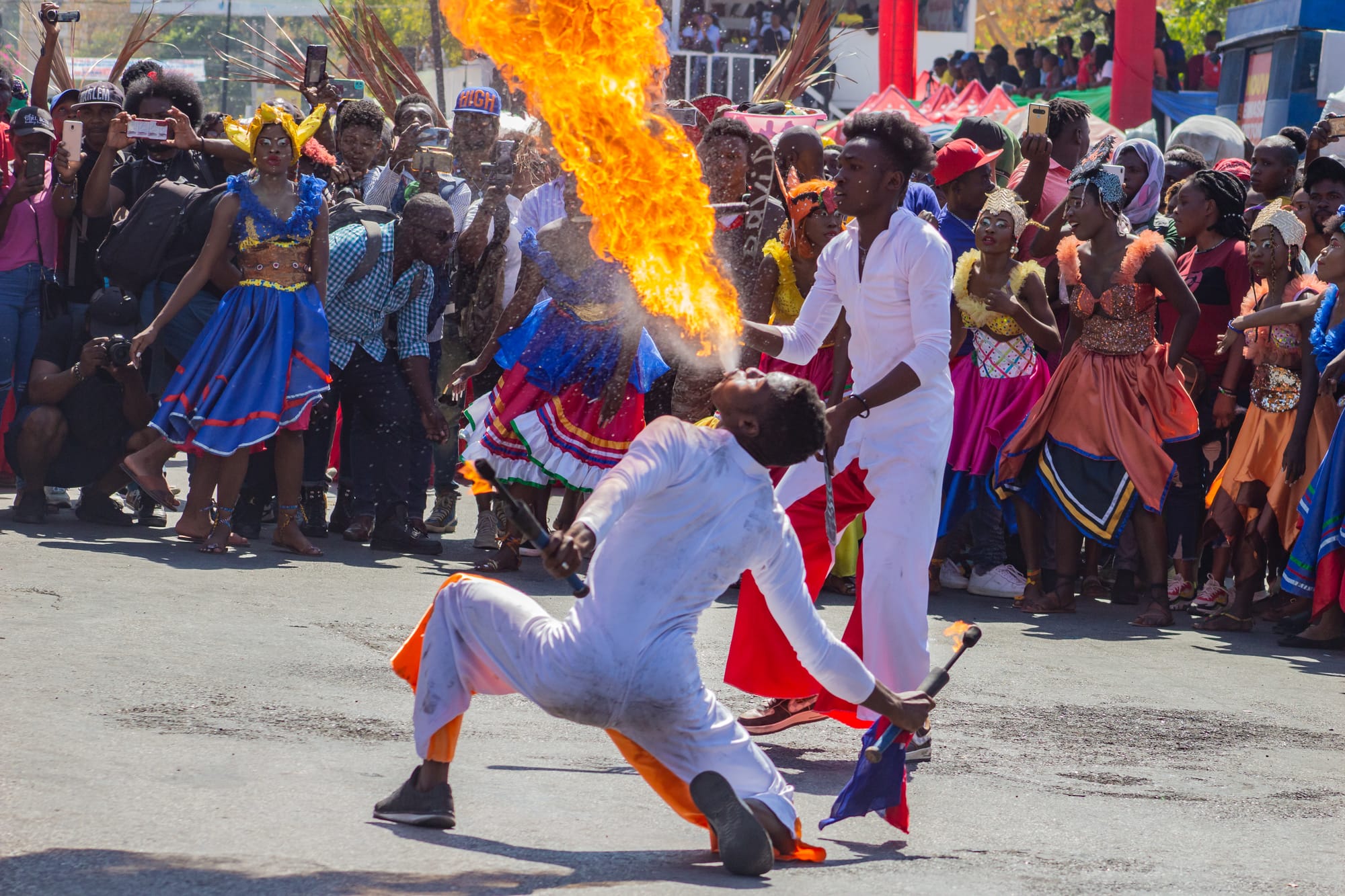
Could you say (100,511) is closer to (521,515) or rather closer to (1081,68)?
(521,515)

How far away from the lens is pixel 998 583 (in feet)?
30.3

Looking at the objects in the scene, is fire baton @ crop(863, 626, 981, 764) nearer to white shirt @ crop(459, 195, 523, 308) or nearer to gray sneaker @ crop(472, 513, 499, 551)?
gray sneaker @ crop(472, 513, 499, 551)

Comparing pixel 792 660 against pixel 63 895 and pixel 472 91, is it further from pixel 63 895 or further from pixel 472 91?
pixel 472 91

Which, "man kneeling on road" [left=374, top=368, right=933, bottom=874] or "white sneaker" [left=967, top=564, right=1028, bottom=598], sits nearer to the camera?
"man kneeling on road" [left=374, top=368, right=933, bottom=874]

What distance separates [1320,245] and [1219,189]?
2.06ft

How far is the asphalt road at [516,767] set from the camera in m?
4.09

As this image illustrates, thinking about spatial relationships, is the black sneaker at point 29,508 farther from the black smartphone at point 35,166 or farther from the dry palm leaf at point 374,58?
the dry palm leaf at point 374,58

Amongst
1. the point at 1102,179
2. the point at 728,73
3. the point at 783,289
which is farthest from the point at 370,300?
the point at 728,73

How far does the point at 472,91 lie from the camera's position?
9766 millimetres

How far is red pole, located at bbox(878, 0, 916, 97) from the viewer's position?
31.6 m

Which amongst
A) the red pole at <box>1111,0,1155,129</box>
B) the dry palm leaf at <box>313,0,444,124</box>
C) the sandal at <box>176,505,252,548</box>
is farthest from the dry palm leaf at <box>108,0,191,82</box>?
A: the red pole at <box>1111,0,1155,129</box>

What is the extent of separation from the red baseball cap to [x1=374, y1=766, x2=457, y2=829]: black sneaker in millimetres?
→ 5611

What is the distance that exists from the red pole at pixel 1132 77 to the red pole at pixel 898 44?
7.41 metres

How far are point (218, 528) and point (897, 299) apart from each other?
172 inches
